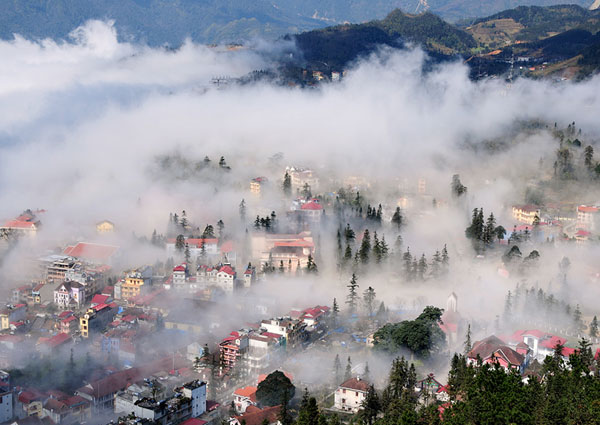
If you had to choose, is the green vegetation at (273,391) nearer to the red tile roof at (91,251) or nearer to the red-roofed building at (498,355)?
the red-roofed building at (498,355)

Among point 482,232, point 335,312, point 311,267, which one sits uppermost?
point 482,232

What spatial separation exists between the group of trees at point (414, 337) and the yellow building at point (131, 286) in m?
10.5

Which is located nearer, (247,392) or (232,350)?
(247,392)

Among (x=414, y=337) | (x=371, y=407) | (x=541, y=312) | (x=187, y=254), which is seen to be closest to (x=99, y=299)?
(x=187, y=254)

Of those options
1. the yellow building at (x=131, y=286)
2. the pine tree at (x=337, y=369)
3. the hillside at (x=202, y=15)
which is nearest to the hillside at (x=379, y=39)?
the hillside at (x=202, y=15)

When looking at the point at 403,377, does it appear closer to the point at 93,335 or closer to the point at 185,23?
the point at 93,335

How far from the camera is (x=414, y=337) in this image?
914 inches

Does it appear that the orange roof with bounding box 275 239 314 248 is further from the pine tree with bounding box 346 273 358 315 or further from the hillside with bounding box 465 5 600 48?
the hillside with bounding box 465 5 600 48

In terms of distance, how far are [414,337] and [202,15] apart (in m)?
128

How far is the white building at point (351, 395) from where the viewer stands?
2086 centimetres

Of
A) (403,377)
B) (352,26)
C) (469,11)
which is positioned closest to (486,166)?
(403,377)

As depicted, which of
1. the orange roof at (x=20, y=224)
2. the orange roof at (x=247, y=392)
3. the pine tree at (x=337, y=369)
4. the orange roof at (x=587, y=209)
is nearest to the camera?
the orange roof at (x=247, y=392)

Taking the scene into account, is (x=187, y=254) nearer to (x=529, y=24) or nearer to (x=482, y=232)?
(x=482, y=232)

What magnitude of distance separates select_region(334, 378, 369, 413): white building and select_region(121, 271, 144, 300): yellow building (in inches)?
A: 462
